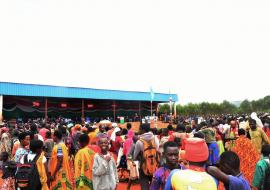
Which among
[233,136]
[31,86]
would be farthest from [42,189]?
[31,86]

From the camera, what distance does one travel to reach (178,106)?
58.1m

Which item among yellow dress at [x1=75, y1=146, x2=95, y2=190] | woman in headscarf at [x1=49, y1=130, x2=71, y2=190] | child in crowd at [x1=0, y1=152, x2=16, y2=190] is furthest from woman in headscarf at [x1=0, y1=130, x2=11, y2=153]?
yellow dress at [x1=75, y1=146, x2=95, y2=190]

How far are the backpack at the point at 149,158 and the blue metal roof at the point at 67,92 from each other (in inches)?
968

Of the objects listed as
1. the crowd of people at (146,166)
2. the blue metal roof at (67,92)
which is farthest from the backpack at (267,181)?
the blue metal roof at (67,92)

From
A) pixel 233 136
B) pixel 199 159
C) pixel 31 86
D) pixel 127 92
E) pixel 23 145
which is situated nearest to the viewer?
pixel 199 159

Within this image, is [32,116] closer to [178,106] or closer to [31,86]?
[31,86]

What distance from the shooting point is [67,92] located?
3306 cm

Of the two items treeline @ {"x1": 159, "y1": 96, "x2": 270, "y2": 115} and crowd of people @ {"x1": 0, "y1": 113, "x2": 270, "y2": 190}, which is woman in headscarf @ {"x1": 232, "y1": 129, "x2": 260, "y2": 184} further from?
treeline @ {"x1": 159, "y1": 96, "x2": 270, "y2": 115}

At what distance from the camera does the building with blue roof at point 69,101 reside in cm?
3042

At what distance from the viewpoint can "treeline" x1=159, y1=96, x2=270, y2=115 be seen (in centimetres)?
5694

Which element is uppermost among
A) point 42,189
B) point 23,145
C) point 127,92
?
point 127,92

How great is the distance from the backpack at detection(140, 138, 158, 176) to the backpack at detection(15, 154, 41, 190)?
206 centimetres

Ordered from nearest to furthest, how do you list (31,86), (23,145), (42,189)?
1. (42,189)
2. (23,145)
3. (31,86)

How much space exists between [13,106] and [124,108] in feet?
49.6
